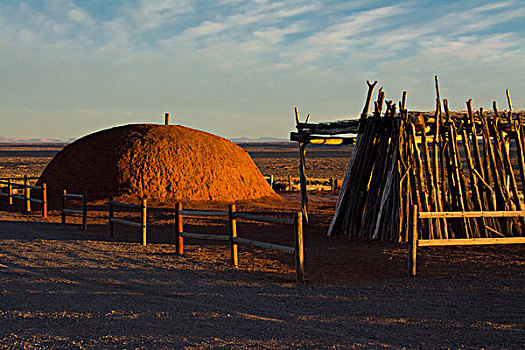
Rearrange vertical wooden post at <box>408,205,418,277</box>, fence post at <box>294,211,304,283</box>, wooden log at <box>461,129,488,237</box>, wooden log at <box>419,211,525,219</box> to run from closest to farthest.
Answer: fence post at <box>294,211,304,283</box> → vertical wooden post at <box>408,205,418,277</box> → wooden log at <box>419,211,525,219</box> → wooden log at <box>461,129,488,237</box>

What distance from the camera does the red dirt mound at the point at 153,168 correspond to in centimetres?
1877

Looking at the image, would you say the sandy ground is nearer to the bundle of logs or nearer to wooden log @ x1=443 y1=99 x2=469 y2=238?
the bundle of logs

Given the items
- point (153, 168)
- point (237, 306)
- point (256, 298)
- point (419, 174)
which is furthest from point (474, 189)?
point (153, 168)

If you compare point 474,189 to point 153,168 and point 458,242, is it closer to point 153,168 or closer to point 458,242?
point 458,242

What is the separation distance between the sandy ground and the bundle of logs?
0.83m

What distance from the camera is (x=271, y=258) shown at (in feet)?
30.9

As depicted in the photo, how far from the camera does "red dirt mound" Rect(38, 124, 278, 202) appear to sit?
61.6ft

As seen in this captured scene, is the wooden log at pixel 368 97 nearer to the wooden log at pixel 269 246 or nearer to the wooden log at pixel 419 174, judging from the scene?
the wooden log at pixel 419 174

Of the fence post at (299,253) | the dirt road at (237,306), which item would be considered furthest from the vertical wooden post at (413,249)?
the fence post at (299,253)

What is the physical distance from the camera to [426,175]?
36.3ft

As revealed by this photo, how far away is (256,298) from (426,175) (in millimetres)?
Result: 6041

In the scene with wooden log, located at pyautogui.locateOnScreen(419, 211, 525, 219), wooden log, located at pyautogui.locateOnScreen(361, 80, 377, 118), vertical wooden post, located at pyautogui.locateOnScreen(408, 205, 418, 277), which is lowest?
vertical wooden post, located at pyautogui.locateOnScreen(408, 205, 418, 277)

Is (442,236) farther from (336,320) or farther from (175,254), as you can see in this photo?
(336,320)

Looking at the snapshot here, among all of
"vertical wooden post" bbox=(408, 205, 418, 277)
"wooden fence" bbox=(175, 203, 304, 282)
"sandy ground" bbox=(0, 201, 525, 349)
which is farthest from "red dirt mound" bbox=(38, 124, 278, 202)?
"vertical wooden post" bbox=(408, 205, 418, 277)
